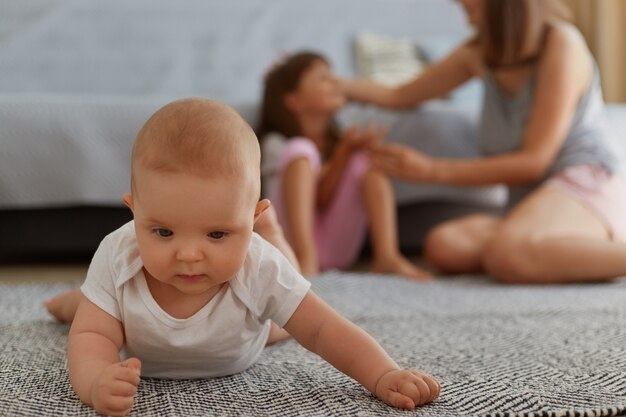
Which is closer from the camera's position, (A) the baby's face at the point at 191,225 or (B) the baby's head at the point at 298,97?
(A) the baby's face at the point at 191,225

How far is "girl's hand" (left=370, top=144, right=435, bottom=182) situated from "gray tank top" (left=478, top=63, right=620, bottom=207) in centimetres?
20

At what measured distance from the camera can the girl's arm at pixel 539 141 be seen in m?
1.90

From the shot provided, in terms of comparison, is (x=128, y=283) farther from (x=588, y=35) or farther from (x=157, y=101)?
(x=588, y=35)

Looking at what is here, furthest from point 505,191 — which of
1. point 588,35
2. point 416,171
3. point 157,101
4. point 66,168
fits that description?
point 588,35

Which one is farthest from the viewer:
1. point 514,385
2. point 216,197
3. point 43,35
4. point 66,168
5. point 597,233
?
point 43,35

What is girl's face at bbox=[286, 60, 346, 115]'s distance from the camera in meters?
2.14

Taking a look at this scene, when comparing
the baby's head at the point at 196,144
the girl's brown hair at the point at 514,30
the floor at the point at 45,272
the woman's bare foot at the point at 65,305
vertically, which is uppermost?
the baby's head at the point at 196,144

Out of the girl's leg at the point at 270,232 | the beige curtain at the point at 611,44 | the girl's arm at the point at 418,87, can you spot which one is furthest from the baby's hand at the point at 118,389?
the beige curtain at the point at 611,44

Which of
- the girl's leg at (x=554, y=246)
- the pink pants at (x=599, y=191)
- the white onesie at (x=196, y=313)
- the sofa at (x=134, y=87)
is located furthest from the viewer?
Answer: the sofa at (x=134, y=87)

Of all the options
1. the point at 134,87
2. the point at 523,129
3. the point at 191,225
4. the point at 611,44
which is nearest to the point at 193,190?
the point at 191,225

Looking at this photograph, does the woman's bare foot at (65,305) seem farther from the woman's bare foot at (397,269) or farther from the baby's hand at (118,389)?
the woman's bare foot at (397,269)

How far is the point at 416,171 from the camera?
196 centimetres

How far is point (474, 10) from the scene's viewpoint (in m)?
1.95

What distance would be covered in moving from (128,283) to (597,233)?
1.26 meters
